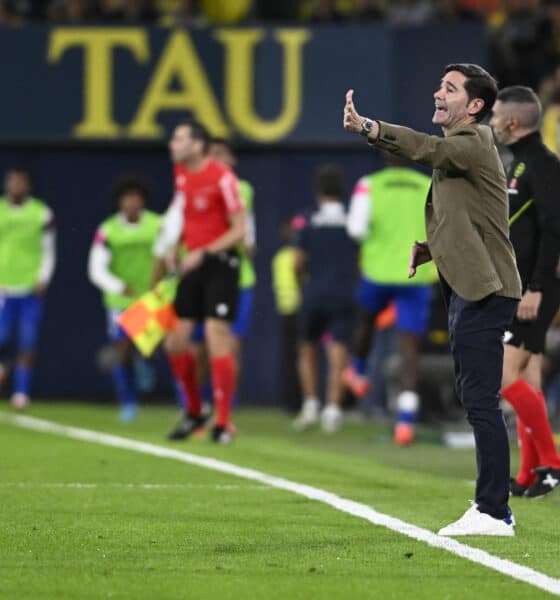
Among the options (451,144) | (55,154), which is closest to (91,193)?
(55,154)

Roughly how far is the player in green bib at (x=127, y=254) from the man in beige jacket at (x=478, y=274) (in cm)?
959

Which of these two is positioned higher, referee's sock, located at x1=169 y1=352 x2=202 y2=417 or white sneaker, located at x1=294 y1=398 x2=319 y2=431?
referee's sock, located at x1=169 y1=352 x2=202 y2=417

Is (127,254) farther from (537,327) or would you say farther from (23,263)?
(537,327)

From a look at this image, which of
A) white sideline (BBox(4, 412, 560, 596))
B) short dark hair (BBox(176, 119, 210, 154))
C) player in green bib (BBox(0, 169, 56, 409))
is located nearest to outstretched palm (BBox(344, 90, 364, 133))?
white sideline (BBox(4, 412, 560, 596))

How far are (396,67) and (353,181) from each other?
4.45 ft

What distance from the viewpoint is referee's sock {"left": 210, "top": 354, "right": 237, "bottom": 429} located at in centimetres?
1411

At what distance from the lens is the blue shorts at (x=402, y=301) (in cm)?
1501

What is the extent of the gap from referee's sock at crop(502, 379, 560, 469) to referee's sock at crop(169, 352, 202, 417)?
4722 millimetres

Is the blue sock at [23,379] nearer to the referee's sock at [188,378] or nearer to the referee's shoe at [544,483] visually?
the referee's sock at [188,378]

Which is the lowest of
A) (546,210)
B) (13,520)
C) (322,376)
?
(322,376)

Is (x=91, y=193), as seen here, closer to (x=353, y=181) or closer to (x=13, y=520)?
(x=353, y=181)

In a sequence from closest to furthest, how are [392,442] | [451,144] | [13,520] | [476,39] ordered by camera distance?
[451,144], [13,520], [392,442], [476,39]

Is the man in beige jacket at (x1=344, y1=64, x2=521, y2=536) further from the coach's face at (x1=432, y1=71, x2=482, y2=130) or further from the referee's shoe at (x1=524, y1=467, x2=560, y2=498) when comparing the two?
the referee's shoe at (x1=524, y1=467, x2=560, y2=498)

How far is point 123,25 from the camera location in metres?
20.7
